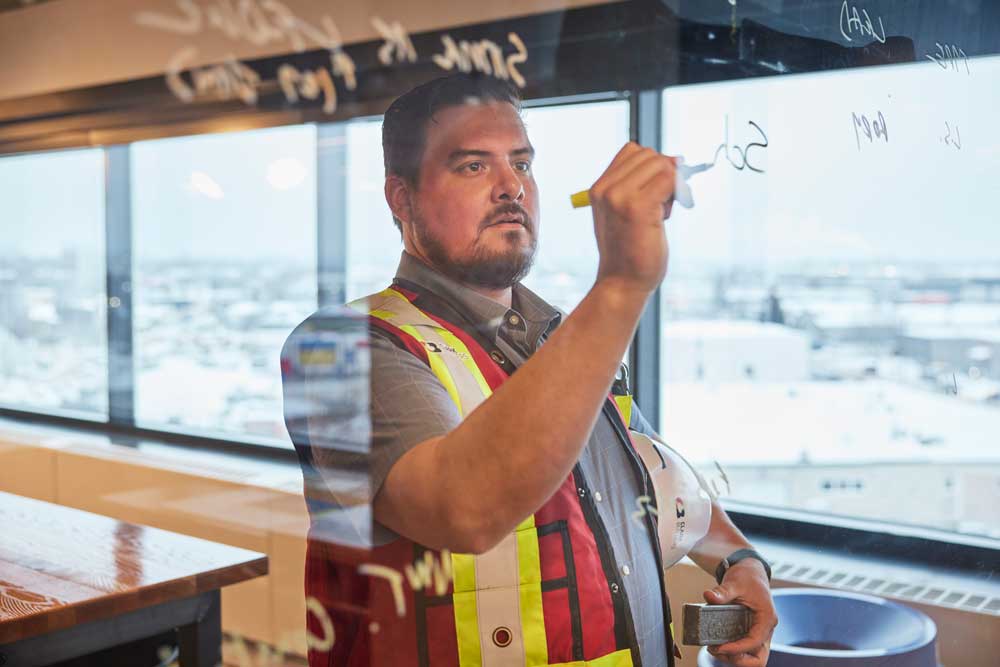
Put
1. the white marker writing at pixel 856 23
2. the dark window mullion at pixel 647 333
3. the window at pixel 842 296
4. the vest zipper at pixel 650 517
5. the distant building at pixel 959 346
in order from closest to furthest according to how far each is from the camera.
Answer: the vest zipper at pixel 650 517, the dark window mullion at pixel 647 333, the window at pixel 842 296, the white marker writing at pixel 856 23, the distant building at pixel 959 346

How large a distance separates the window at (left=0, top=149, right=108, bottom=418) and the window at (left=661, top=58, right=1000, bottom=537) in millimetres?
581

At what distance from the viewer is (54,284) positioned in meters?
0.56

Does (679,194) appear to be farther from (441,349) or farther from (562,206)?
(441,349)

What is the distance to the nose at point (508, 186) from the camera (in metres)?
0.65

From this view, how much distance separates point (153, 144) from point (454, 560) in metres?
0.33

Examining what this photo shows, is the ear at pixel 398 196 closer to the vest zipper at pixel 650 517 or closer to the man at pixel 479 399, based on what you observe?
the man at pixel 479 399

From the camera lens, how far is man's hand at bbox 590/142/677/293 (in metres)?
0.62

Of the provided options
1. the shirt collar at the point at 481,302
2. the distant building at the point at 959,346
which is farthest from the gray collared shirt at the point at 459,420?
the distant building at the point at 959,346

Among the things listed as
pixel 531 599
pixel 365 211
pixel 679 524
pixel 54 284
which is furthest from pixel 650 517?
pixel 54 284

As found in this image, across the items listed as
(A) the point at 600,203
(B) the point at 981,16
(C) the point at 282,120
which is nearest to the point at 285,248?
(C) the point at 282,120

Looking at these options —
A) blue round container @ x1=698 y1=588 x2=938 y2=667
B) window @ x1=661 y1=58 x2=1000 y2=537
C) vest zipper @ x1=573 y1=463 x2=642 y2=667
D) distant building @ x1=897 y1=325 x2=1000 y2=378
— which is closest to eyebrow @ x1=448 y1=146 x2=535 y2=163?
vest zipper @ x1=573 y1=463 x2=642 y2=667

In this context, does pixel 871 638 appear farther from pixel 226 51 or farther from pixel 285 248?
pixel 226 51

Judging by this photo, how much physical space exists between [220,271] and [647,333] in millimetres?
575

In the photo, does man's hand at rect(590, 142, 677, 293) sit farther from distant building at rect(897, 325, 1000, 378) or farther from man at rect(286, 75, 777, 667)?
distant building at rect(897, 325, 1000, 378)
